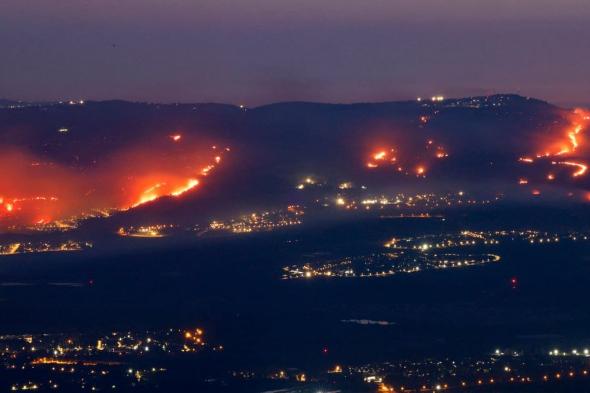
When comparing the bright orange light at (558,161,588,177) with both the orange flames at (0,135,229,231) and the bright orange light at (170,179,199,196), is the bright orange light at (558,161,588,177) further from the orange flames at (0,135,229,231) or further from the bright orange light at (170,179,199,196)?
the bright orange light at (170,179,199,196)

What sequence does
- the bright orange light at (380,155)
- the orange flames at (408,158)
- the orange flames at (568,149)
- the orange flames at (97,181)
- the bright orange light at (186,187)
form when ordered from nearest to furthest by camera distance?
the orange flames at (97,181)
the bright orange light at (186,187)
the orange flames at (568,149)
the orange flames at (408,158)
the bright orange light at (380,155)

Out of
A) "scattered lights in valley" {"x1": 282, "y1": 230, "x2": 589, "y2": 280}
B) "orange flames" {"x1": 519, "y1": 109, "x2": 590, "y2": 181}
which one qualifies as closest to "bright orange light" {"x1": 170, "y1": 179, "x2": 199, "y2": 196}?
"scattered lights in valley" {"x1": 282, "y1": 230, "x2": 589, "y2": 280}

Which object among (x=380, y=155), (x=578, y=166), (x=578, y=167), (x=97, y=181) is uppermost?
(x=380, y=155)

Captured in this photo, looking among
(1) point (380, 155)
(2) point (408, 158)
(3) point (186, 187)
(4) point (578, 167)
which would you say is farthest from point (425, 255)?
(1) point (380, 155)

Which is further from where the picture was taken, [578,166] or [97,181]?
[578,166]

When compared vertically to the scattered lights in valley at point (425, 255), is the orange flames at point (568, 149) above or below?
above

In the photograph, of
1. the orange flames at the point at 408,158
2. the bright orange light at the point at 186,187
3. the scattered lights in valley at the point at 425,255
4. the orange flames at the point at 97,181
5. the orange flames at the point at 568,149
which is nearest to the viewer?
the scattered lights in valley at the point at 425,255

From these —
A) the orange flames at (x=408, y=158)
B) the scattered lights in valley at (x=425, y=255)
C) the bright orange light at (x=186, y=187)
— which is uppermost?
the orange flames at (x=408, y=158)

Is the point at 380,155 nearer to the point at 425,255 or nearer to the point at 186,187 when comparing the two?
the point at 186,187

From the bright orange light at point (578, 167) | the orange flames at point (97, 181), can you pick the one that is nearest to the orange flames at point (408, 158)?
the bright orange light at point (578, 167)

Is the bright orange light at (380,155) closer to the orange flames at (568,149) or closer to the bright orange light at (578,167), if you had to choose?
the orange flames at (568,149)

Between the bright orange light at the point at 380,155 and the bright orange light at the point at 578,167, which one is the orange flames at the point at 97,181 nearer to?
the bright orange light at the point at 380,155

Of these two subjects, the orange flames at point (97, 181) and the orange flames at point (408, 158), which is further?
the orange flames at point (408, 158)
